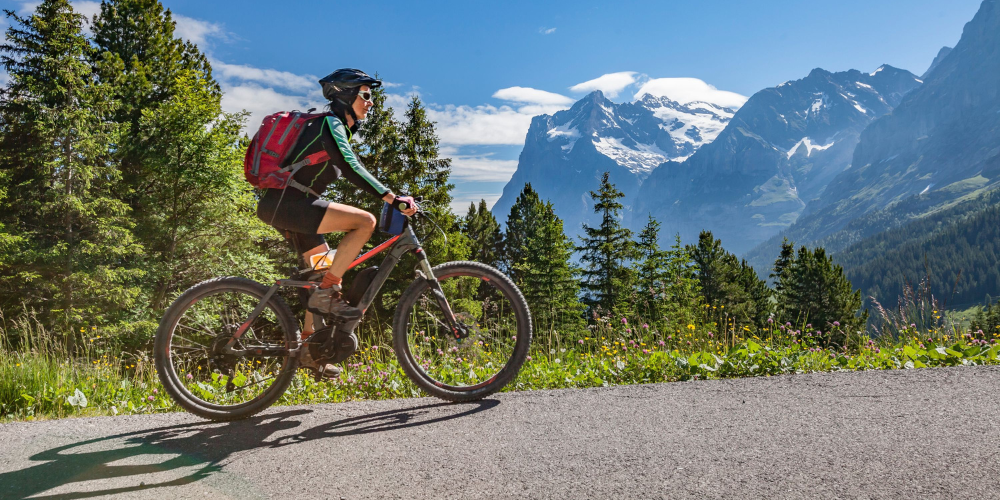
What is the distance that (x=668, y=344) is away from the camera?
21.2ft

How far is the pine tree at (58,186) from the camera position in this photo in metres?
21.9

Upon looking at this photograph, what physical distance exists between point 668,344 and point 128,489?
211 inches

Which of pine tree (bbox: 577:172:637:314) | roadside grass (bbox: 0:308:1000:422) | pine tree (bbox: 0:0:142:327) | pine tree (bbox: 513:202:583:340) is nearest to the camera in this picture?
roadside grass (bbox: 0:308:1000:422)

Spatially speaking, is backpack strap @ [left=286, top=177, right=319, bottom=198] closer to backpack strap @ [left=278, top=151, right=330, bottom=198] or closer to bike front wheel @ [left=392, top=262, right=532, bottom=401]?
backpack strap @ [left=278, top=151, right=330, bottom=198]

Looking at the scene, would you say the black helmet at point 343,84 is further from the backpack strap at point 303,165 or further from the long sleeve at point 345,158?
the backpack strap at point 303,165

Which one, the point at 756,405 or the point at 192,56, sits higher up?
the point at 192,56

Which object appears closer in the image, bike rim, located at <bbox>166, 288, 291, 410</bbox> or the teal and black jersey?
the teal and black jersey

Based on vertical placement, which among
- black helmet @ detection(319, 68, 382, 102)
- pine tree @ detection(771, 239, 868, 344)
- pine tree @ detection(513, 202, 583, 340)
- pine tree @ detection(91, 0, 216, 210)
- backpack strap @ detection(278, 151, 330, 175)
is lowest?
pine tree @ detection(771, 239, 868, 344)

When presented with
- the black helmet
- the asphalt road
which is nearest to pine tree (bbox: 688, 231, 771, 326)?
the asphalt road

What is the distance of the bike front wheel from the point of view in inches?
164

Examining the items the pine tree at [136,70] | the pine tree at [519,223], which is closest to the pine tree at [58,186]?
the pine tree at [136,70]

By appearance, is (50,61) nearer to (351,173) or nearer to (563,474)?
(351,173)

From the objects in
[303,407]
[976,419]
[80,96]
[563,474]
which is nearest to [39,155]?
[80,96]

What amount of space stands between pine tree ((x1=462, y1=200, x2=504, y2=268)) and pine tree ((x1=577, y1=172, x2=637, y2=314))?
15.7 meters
